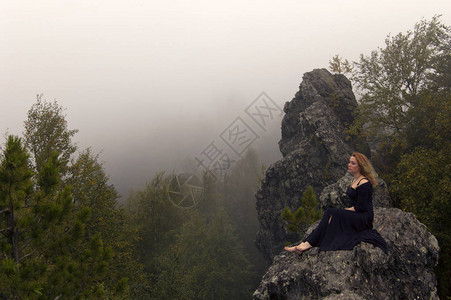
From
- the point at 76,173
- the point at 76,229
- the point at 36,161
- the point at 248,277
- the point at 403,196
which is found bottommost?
the point at 248,277

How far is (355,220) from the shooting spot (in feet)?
21.3

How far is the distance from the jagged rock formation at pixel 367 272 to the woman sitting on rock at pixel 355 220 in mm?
310

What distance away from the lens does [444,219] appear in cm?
1230

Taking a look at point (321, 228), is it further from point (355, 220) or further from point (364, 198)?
point (364, 198)

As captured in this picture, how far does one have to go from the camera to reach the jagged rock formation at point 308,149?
26.0m

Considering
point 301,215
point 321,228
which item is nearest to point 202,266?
point 301,215

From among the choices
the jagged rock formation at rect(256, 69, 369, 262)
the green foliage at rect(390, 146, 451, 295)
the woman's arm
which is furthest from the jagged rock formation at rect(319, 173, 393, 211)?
the jagged rock formation at rect(256, 69, 369, 262)

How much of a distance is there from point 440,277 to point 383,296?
20.8 ft

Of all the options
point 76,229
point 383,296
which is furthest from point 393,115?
point 76,229

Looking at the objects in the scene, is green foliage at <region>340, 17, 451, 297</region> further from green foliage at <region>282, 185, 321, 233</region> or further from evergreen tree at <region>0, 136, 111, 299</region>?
evergreen tree at <region>0, 136, 111, 299</region>

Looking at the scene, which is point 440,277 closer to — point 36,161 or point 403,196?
point 403,196

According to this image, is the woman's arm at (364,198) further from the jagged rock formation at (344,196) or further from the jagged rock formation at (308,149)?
the jagged rock formation at (308,149)

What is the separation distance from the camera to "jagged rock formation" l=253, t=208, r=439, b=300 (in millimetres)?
6141

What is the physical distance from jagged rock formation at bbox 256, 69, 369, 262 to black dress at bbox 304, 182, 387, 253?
2004cm
